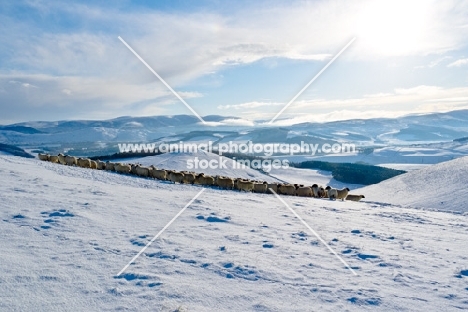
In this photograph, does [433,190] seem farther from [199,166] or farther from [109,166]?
[199,166]

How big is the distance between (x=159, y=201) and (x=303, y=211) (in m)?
4.98

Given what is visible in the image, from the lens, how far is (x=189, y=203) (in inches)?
473

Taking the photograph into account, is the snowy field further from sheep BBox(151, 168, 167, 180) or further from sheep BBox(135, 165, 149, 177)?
sheep BBox(135, 165, 149, 177)

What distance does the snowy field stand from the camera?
5.20 m

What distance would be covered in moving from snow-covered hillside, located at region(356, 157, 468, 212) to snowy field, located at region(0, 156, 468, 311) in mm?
10396

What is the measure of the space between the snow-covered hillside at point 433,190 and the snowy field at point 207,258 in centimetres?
1040

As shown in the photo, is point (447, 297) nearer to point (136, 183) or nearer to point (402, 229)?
point (402, 229)

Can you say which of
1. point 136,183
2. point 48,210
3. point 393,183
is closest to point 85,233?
point 48,210

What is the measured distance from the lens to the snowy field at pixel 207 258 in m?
5.20

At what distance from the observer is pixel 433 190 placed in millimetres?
26859

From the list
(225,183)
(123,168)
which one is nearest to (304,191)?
(225,183)

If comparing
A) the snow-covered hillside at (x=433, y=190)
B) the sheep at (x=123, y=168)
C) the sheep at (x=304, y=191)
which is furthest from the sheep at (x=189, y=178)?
the snow-covered hillside at (x=433, y=190)

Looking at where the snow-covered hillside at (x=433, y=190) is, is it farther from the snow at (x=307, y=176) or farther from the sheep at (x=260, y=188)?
the snow at (x=307, y=176)

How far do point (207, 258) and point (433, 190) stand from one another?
25.3 metres
